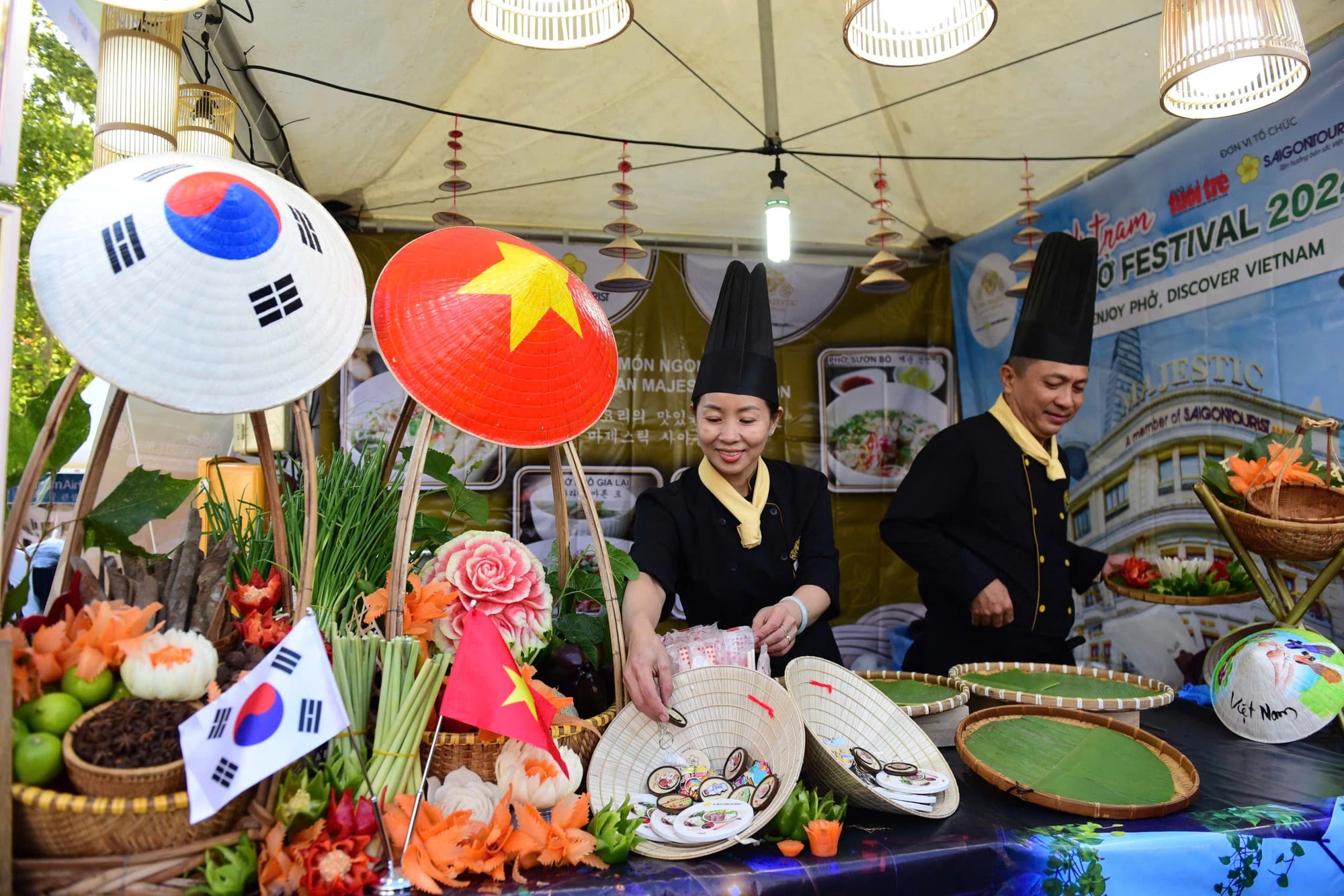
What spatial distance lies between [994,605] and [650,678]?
152 cm

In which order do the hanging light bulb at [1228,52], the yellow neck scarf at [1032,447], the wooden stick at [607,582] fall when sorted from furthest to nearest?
1. the yellow neck scarf at [1032,447]
2. the hanging light bulb at [1228,52]
3. the wooden stick at [607,582]

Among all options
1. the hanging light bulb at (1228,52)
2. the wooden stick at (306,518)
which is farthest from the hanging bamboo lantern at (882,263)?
the wooden stick at (306,518)

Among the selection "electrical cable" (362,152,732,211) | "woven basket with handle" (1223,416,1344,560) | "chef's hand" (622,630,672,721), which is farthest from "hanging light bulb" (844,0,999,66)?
"electrical cable" (362,152,732,211)

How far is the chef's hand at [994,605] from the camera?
2.54 metres

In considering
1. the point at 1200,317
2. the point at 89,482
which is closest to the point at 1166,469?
→ the point at 1200,317

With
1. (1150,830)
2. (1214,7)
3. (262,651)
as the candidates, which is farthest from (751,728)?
(1214,7)

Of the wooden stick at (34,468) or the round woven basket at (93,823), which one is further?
the wooden stick at (34,468)

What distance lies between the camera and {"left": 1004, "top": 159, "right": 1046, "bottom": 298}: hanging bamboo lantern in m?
4.02

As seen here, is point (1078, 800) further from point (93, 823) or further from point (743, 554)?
point (93, 823)

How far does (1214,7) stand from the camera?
2.03 m

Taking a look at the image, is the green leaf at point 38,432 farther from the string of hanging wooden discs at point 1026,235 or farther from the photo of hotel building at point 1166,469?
the string of hanging wooden discs at point 1026,235

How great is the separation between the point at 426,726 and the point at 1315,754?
1.83 m

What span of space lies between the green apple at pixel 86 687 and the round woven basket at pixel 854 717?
0.99 metres

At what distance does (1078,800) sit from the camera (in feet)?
4.57
